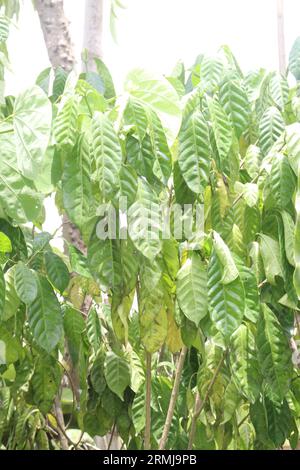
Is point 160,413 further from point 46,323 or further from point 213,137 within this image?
point 213,137

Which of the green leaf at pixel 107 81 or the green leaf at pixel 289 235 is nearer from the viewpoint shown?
the green leaf at pixel 289 235

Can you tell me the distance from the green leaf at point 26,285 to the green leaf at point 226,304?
289 millimetres

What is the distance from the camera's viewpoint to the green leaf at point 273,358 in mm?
1177

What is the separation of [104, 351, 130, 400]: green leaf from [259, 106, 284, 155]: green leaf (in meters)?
0.49

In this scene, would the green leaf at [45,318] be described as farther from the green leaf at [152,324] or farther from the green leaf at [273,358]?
the green leaf at [273,358]

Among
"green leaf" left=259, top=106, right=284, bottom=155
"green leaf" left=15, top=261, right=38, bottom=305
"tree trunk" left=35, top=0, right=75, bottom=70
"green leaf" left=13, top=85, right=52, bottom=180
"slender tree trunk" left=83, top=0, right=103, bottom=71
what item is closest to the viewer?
"green leaf" left=13, top=85, right=52, bottom=180

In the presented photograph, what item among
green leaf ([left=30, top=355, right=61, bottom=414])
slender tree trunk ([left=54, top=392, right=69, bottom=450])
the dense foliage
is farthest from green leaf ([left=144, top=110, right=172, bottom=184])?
slender tree trunk ([left=54, top=392, right=69, bottom=450])

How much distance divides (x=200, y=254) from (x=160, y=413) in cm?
46

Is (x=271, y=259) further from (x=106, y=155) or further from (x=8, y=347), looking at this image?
(x=8, y=347)

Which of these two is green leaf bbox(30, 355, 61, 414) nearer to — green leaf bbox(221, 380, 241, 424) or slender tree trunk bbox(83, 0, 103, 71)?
green leaf bbox(221, 380, 241, 424)

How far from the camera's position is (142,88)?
1.12m

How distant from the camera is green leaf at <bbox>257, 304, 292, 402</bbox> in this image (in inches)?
46.3

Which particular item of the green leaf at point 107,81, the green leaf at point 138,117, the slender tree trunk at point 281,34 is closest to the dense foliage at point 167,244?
the green leaf at point 138,117

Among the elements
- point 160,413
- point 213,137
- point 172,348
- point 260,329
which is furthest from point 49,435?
point 213,137
